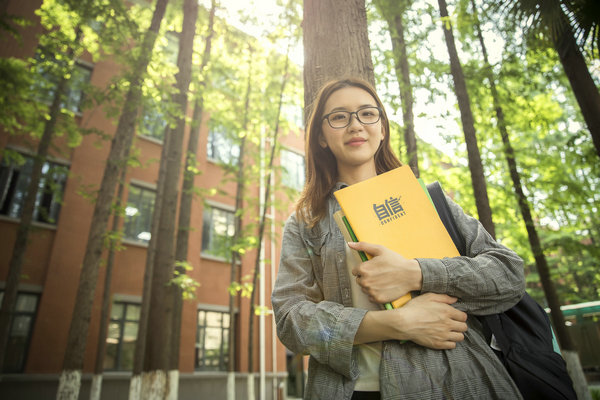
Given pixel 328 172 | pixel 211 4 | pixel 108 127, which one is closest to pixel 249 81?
pixel 211 4

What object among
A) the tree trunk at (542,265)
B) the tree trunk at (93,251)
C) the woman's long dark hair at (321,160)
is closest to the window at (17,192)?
the tree trunk at (93,251)

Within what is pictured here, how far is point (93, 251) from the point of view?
6.21m

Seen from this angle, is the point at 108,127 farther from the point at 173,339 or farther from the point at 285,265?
the point at 285,265

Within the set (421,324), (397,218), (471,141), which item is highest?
(471,141)

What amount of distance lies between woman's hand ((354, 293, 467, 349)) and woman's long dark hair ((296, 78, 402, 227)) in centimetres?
60

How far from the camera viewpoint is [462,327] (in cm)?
123

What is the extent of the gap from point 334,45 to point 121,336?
40.7 ft

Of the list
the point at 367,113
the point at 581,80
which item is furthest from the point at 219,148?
the point at 367,113

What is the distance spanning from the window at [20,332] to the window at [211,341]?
5304 mm

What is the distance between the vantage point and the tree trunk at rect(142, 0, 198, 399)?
6.46 m

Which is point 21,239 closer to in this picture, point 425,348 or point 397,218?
point 397,218

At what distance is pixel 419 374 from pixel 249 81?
12395mm

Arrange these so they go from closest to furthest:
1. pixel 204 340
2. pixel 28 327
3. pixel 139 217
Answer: pixel 28 327
pixel 139 217
pixel 204 340

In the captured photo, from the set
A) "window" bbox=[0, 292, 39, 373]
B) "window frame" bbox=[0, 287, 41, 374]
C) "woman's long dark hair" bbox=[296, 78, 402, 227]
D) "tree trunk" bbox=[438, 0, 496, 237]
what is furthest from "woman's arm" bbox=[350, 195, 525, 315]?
"window" bbox=[0, 292, 39, 373]
